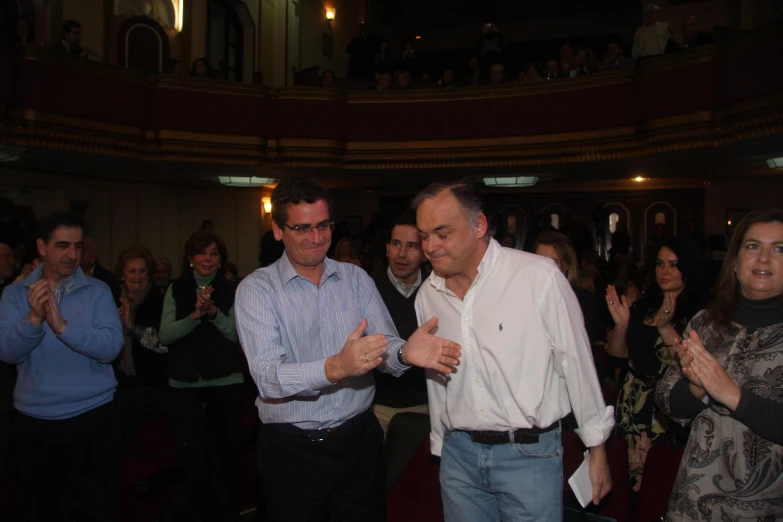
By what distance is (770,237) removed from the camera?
1794mm

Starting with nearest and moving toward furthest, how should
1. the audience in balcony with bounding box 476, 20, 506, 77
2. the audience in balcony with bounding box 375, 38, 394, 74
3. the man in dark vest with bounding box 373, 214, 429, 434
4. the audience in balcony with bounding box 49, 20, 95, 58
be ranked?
the man in dark vest with bounding box 373, 214, 429, 434
the audience in balcony with bounding box 49, 20, 95, 58
the audience in balcony with bounding box 476, 20, 506, 77
the audience in balcony with bounding box 375, 38, 394, 74

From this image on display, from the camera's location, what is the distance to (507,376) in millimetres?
1721

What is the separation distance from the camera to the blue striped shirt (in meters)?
1.81

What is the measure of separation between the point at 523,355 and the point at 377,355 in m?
0.47

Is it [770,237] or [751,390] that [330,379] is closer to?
[751,390]

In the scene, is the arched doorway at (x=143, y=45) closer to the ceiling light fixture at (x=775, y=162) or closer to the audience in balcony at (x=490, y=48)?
the audience in balcony at (x=490, y=48)

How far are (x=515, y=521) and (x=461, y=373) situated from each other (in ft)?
1.51

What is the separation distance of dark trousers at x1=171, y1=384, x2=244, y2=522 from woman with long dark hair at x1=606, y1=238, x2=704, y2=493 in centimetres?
209

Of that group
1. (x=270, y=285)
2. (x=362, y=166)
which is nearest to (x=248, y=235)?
(x=362, y=166)

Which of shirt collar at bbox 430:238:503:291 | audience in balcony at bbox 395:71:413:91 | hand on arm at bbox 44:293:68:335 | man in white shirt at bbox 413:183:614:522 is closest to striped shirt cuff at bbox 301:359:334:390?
man in white shirt at bbox 413:183:614:522

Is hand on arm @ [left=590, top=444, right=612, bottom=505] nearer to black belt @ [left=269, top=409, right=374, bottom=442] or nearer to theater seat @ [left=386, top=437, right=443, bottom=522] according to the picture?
black belt @ [left=269, top=409, right=374, bottom=442]

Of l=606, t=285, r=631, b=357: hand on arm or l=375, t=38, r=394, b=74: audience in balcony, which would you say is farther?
l=375, t=38, r=394, b=74: audience in balcony

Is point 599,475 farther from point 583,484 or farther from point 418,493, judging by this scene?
point 418,493

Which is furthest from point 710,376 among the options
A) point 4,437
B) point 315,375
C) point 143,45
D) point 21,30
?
point 143,45
